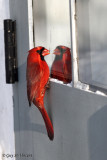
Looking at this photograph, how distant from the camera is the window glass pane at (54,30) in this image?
206 centimetres

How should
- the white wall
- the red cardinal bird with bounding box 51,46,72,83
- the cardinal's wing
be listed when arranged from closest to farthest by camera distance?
1. the red cardinal bird with bounding box 51,46,72,83
2. the cardinal's wing
3. the white wall

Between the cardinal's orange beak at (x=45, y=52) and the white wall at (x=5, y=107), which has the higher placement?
the cardinal's orange beak at (x=45, y=52)

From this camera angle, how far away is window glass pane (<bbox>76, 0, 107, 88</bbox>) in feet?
5.48

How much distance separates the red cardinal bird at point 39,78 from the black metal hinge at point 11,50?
2.20 feet

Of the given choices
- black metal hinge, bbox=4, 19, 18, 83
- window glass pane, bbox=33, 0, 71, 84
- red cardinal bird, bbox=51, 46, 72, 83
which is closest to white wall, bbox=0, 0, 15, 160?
black metal hinge, bbox=4, 19, 18, 83

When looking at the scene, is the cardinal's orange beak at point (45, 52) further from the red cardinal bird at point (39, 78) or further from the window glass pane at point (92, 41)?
the window glass pane at point (92, 41)

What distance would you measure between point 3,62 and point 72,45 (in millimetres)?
1360

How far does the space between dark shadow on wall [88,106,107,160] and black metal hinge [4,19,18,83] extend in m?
1.28

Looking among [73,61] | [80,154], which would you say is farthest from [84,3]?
[80,154]

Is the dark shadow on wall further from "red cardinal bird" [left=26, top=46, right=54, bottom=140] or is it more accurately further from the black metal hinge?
the black metal hinge

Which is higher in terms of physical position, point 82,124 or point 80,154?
point 82,124

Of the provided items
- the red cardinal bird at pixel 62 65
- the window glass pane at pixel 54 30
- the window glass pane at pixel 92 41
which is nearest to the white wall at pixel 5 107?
the window glass pane at pixel 54 30

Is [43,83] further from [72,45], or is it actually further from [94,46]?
[94,46]

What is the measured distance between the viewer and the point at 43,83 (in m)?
2.22
